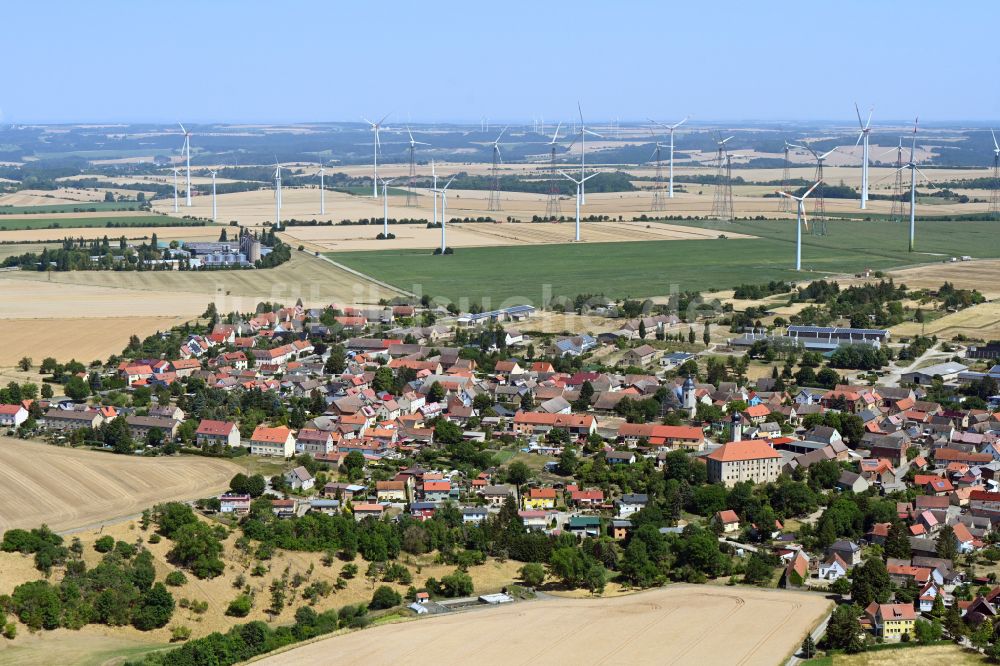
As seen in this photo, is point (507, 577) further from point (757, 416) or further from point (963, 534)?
point (757, 416)

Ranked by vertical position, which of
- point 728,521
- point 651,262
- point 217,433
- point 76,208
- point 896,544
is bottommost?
point 728,521

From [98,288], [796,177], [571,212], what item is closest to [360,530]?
[98,288]

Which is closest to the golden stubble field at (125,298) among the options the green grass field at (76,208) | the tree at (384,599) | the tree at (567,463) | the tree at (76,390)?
Answer: the tree at (76,390)

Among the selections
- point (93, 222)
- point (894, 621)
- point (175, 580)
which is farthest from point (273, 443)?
point (93, 222)

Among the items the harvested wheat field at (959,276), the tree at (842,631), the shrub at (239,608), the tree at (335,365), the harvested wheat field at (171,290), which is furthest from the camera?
the harvested wheat field at (959,276)

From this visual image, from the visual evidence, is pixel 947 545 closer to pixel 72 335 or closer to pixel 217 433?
pixel 217 433

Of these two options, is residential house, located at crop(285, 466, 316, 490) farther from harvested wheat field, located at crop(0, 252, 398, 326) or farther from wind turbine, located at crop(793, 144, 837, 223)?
wind turbine, located at crop(793, 144, 837, 223)

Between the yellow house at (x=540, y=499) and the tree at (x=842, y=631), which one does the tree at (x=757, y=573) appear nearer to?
the tree at (x=842, y=631)
